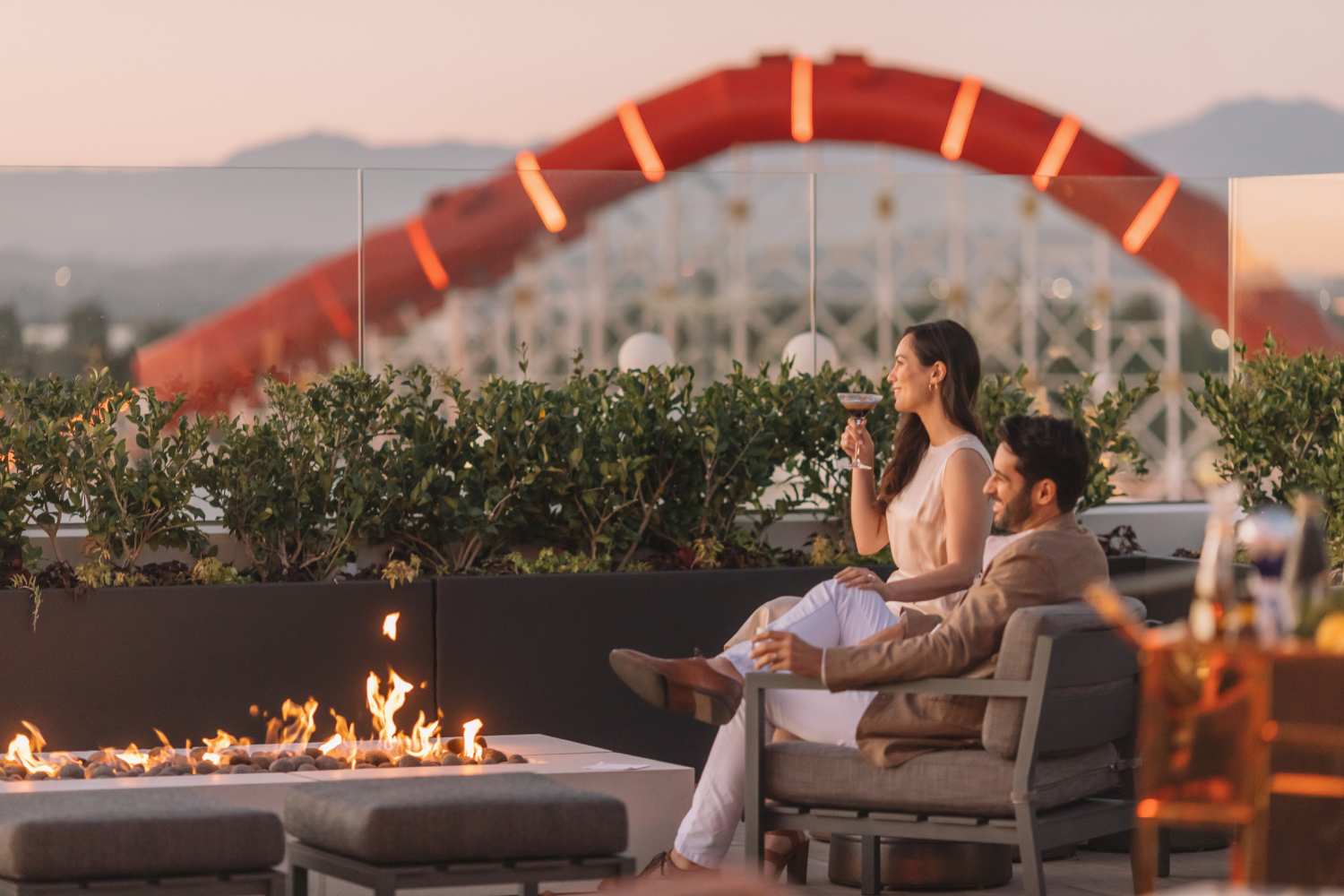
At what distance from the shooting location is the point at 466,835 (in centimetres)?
395

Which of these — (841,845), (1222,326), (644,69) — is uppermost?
(644,69)

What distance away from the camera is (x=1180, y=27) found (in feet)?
63.2

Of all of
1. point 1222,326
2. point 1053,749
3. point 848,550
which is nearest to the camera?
point 1053,749

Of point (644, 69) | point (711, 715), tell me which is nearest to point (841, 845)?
point (711, 715)

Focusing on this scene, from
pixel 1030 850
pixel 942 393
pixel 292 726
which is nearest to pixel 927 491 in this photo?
pixel 942 393

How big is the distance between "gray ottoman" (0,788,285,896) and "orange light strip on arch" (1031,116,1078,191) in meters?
8.27

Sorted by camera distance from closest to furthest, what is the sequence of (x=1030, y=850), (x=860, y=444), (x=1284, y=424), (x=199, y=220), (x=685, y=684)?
(x=1030, y=850) → (x=685, y=684) → (x=860, y=444) → (x=1284, y=424) → (x=199, y=220)

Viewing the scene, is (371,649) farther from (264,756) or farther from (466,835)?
(466,835)

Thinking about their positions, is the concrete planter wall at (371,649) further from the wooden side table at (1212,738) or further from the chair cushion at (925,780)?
the wooden side table at (1212,738)

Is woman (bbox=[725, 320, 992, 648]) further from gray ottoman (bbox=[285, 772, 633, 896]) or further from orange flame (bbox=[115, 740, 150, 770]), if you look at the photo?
orange flame (bbox=[115, 740, 150, 770])

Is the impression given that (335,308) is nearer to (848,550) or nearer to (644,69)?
(848,550)

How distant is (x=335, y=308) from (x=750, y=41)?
12.3 m

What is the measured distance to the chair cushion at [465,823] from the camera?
3.93 meters

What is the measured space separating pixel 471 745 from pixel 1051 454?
68.1 inches
